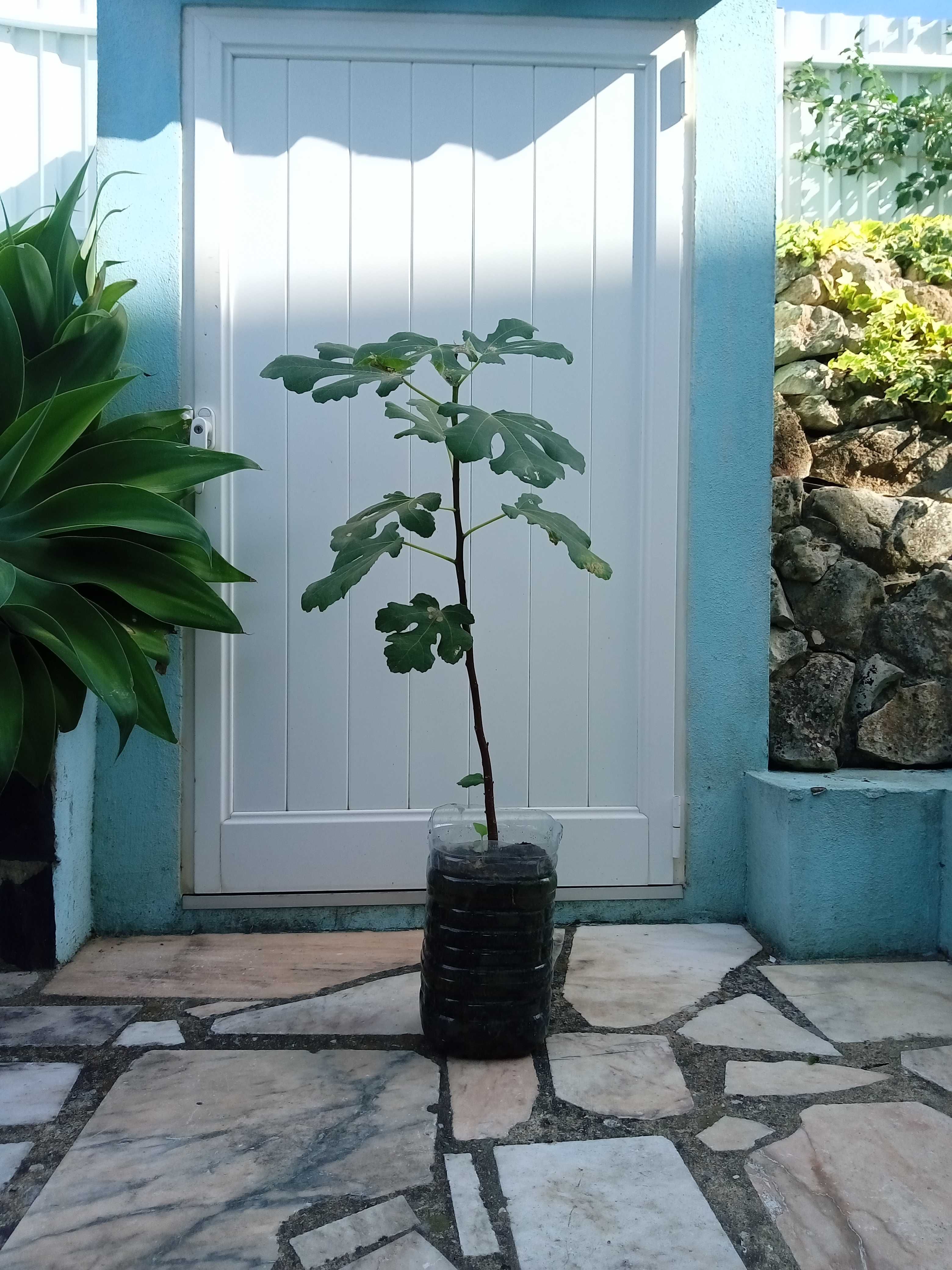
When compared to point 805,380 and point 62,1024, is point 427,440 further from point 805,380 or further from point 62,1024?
point 805,380

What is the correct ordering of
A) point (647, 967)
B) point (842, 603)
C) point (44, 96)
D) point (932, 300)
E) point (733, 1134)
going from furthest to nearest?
1. point (44, 96)
2. point (932, 300)
3. point (842, 603)
4. point (647, 967)
5. point (733, 1134)

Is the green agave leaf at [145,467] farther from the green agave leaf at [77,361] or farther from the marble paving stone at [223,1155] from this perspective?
the marble paving stone at [223,1155]

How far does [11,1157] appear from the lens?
1.32 metres

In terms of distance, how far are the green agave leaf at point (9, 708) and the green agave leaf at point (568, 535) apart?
862 millimetres

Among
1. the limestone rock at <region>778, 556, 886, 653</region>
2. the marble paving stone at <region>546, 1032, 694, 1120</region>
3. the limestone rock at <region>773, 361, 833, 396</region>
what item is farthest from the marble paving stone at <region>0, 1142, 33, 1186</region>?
the limestone rock at <region>773, 361, 833, 396</region>

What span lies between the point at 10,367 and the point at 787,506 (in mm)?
1843

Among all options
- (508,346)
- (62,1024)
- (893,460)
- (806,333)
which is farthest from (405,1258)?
(806,333)

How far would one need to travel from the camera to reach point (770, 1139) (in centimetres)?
137

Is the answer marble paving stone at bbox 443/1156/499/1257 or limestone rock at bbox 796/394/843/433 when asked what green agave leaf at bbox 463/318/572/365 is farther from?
limestone rock at bbox 796/394/843/433

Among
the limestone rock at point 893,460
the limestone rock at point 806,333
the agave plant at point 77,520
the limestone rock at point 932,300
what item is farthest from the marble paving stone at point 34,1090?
the limestone rock at point 932,300

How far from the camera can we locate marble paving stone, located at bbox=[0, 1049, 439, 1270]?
1143mm

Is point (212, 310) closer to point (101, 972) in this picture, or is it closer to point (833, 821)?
point (101, 972)

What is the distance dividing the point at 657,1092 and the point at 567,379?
1.51 metres

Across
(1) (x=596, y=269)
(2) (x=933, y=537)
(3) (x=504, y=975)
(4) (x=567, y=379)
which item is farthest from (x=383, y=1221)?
(2) (x=933, y=537)
